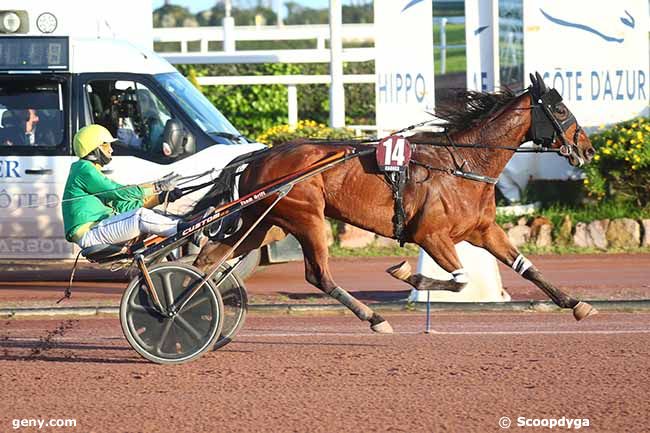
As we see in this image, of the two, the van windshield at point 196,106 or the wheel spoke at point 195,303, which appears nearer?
the wheel spoke at point 195,303

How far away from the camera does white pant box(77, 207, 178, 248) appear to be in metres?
8.08

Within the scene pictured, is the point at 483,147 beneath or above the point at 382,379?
above

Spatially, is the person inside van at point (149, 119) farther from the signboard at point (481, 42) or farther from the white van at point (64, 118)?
the signboard at point (481, 42)

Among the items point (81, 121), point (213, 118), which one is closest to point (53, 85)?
point (81, 121)

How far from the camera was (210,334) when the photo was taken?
796 cm

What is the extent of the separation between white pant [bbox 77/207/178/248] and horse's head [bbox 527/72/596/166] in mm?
2616

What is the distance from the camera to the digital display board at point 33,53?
11641 millimetres

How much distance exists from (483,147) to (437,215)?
0.65m

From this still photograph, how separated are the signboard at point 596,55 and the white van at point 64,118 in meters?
5.15

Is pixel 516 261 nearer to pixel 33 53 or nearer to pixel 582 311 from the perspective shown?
pixel 582 311

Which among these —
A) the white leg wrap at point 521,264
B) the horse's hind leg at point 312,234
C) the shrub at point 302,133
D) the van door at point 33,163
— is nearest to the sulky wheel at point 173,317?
the horse's hind leg at point 312,234

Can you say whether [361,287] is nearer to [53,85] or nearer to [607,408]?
[53,85]

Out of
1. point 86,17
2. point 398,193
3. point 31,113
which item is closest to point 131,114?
point 31,113

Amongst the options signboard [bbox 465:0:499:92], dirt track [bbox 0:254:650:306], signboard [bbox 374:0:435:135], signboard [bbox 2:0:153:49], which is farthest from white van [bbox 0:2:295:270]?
signboard [bbox 465:0:499:92]
